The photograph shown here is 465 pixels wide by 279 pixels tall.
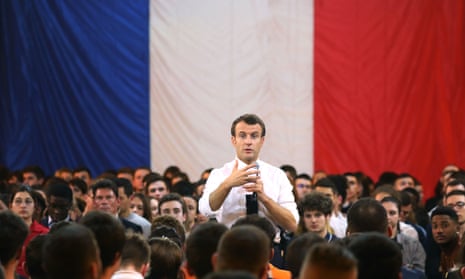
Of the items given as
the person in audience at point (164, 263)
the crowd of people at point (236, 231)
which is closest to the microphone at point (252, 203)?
the crowd of people at point (236, 231)

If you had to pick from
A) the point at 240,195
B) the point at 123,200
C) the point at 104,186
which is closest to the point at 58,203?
the point at 123,200

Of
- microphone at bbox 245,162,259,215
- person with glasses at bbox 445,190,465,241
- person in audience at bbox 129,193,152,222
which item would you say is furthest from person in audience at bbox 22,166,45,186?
microphone at bbox 245,162,259,215

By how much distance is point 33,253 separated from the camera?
248 inches

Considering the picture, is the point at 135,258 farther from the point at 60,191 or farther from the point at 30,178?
the point at 30,178

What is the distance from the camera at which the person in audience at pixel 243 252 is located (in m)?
4.93

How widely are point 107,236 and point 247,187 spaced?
2.06m

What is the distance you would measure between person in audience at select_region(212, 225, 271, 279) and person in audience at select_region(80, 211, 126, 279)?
0.78 metres

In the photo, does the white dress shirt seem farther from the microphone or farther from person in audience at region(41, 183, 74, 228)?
person in audience at region(41, 183, 74, 228)

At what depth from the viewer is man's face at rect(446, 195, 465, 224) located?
36.7 ft

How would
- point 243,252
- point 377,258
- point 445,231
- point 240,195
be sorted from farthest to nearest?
point 445,231 < point 240,195 < point 377,258 < point 243,252

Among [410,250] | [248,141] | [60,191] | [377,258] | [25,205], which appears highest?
[248,141]

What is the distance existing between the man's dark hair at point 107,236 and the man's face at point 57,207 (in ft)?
18.0

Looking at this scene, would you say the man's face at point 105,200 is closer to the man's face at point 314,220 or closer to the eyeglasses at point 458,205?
the man's face at point 314,220

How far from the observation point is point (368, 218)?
23.5 feet
